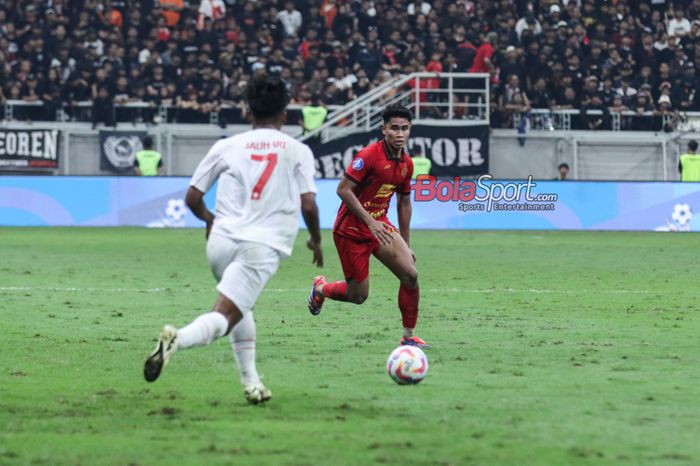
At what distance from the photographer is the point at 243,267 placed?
750 centimetres

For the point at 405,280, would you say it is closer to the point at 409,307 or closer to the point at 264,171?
the point at 409,307

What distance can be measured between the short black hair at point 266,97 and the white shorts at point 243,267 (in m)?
0.79

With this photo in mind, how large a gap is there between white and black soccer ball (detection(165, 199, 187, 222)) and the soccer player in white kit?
2215 centimetres

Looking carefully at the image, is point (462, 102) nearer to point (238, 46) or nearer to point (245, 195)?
point (238, 46)

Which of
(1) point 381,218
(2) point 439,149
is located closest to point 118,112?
(2) point 439,149

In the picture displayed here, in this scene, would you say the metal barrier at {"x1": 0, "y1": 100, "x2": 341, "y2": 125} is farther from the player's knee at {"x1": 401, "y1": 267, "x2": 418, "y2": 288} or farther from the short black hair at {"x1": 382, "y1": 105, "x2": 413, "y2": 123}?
the player's knee at {"x1": 401, "y1": 267, "x2": 418, "y2": 288}

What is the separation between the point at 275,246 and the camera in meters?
7.57

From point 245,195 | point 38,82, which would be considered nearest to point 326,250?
point 38,82

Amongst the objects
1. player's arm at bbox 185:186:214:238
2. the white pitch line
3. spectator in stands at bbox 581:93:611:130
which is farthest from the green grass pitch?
spectator in stands at bbox 581:93:611:130

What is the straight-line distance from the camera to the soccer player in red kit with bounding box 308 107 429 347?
10.5 meters

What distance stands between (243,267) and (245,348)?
634 mm

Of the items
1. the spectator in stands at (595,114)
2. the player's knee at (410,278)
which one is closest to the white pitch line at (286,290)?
the player's knee at (410,278)

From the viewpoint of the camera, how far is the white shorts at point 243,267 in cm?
750

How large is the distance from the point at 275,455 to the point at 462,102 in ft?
95.4
